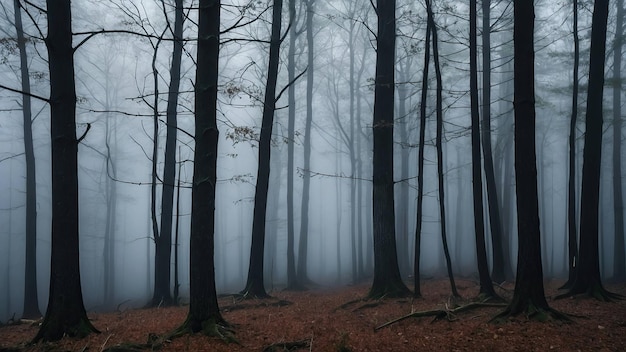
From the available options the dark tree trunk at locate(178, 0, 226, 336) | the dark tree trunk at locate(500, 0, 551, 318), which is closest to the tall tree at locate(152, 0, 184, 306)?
the dark tree trunk at locate(178, 0, 226, 336)

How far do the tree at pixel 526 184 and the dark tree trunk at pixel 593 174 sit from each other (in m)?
3.52

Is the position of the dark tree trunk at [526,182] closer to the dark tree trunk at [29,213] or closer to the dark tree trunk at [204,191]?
the dark tree trunk at [204,191]

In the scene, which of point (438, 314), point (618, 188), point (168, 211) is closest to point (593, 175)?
point (438, 314)

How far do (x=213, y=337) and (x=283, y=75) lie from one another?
64.7 feet

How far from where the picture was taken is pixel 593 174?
11086mm

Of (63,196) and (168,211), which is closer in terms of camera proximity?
(63,196)

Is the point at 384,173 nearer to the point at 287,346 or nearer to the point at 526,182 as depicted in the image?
the point at 526,182

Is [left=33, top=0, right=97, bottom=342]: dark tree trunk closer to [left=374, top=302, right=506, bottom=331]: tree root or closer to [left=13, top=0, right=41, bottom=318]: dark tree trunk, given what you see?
[left=374, top=302, right=506, bottom=331]: tree root

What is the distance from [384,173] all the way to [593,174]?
505 cm

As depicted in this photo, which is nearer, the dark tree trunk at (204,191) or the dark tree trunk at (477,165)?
the dark tree trunk at (204,191)

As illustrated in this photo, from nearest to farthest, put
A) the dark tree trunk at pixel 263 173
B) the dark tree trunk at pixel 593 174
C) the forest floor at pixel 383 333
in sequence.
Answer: the forest floor at pixel 383 333 < the dark tree trunk at pixel 593 174 < the dark tree trunk at pixel 263 173

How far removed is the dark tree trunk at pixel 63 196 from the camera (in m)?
7.22

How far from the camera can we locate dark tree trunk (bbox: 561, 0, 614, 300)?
10.6 m

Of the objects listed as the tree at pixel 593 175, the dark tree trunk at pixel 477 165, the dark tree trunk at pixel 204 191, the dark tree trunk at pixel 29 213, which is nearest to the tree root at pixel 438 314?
the dark tree trunk at pixel 477 165
